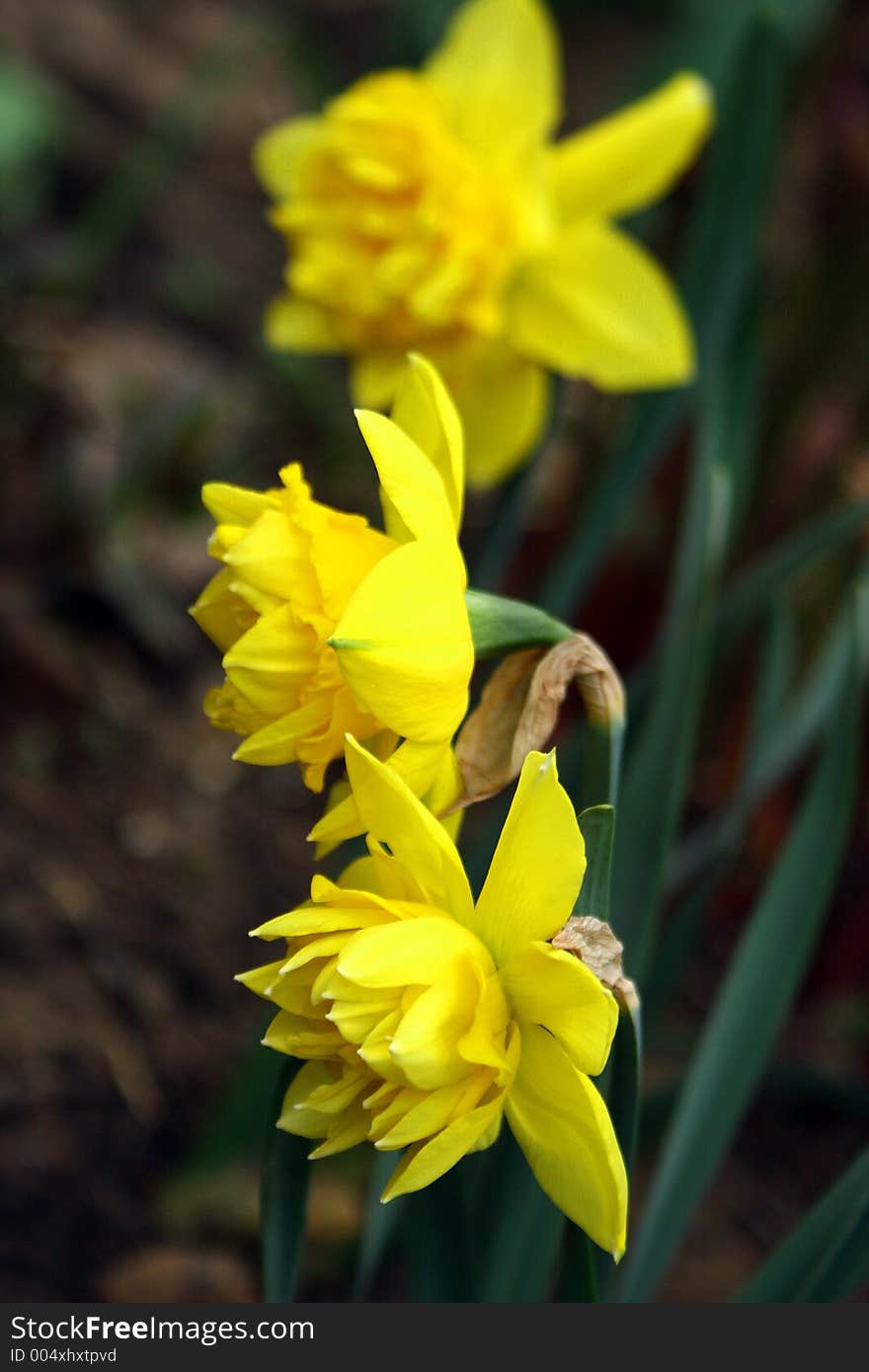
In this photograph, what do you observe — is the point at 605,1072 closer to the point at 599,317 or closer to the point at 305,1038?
the point at 305,1038

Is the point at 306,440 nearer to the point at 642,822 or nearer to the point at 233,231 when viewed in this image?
the point at 233,231

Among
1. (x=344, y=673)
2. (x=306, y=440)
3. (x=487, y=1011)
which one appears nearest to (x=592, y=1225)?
(x=487, y=1011)

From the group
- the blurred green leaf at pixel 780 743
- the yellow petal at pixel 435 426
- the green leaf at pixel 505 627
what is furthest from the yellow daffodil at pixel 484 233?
the green leaf at pixel 505 627

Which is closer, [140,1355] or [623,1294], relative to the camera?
[140,1355]

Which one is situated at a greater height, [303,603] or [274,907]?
[303,603]

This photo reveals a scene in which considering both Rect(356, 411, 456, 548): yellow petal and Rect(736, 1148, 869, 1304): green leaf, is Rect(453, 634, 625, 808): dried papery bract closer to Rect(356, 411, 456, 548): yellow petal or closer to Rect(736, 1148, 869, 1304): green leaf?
Rect(356, 411, 456, 548): yellow petal

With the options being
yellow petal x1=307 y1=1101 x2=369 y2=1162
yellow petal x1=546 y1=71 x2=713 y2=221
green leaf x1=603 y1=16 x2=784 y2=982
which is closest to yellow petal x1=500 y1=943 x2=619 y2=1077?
yellow petal x1=307 y1=1101 x2=369 y2=1162

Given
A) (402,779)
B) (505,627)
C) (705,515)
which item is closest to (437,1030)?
(402,779)

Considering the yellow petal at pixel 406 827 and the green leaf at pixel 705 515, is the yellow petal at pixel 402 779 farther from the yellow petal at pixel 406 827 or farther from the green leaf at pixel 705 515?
the green leaf at pixel 705 515
